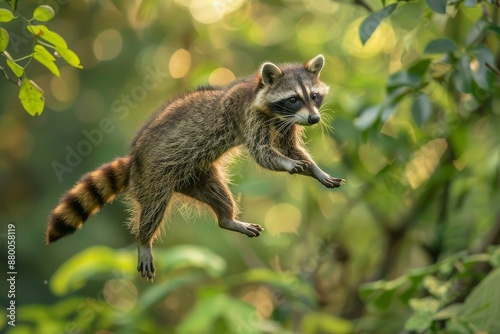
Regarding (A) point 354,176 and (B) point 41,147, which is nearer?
(A) point 354,176

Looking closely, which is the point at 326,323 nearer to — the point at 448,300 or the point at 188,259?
the point at 448,300

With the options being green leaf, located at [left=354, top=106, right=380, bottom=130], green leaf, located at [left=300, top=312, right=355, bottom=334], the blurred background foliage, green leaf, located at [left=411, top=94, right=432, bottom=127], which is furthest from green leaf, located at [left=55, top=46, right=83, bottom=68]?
green leaf, located at [left=300, top=312, right=355, bottom=334]

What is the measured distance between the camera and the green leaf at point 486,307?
6.78 meters

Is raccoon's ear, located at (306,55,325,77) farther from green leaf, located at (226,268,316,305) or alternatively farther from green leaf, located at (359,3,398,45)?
green leaf, located at (226,268,316,305)

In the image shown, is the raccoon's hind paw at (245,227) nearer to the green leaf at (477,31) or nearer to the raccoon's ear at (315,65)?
the raccoon's ear at (315,65)

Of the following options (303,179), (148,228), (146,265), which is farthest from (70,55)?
(303,179)

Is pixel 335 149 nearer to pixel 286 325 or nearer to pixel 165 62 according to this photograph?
pixel 286 325

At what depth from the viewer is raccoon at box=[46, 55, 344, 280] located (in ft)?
15.8

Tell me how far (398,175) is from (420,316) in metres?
A: 2.30

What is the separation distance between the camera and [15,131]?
52.9 ft

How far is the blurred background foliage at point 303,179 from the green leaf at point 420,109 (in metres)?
0.01

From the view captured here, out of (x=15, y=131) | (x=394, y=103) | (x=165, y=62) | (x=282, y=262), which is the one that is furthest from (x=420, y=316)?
(x=15, y=131)

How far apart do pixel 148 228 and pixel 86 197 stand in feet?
1.37

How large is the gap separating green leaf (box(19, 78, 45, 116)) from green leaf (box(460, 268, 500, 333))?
12.8 feet
